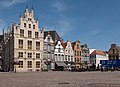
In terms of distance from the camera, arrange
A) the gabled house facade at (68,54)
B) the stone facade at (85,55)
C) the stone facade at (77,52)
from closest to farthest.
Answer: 1. the gabled house facade at (68,54)
2. the stone facade at (77,52)
3. the stone facade at (85,55)

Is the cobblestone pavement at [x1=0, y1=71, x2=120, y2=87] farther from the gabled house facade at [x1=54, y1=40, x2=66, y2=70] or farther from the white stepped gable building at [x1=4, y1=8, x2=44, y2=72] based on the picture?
the gabled house facade at [x1=54, y1=40, x2=66, y2=70]

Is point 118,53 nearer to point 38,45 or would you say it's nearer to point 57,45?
point 57,45

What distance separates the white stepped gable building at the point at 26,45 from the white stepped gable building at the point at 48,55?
16.7 ft

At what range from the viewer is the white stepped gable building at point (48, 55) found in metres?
83.3

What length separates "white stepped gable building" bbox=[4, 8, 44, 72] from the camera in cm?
7194

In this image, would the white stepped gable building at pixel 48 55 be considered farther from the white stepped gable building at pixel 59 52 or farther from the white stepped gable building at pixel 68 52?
the white stepped gable building at pixel 68 52

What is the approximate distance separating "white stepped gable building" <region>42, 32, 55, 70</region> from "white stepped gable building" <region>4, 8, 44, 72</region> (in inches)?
200

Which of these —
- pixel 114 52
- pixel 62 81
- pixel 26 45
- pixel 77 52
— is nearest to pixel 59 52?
pixel 77 52

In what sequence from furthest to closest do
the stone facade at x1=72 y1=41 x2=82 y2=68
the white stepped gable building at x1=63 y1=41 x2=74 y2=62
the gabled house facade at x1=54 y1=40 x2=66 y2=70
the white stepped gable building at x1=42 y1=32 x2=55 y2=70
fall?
the stone facade at x1=72 y1=41 x2=82 y2=68
the white stepped gable building at x1=63 y1=41 x2=74 y2=62
the gabled house facade at x1=54 y1=40 x2=66 y2=70
the white stepped gable building at x1=42 y1=32 x2=55 y2=70

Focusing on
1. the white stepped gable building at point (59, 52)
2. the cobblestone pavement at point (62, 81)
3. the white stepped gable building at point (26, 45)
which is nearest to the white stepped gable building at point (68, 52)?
the white stepped gable building at point (59, 52)

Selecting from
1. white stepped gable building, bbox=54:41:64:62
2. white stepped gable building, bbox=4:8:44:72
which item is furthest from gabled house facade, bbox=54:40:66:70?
white stepped gable building, bbox=4:8:44:72

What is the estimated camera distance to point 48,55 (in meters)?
84.9

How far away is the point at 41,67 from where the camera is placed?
79.0 m

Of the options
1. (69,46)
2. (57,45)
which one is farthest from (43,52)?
(69,46)
